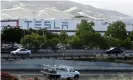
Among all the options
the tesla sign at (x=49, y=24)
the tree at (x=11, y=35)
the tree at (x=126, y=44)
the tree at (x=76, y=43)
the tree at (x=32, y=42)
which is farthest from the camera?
the tesla sign at (x=49, y=24)

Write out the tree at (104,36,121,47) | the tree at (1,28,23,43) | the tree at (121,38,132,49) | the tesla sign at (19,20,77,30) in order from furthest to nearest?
1. the tesla sign at (19,20,77,30)
2. the tree at (1,28,23,43)
3. the tree at (121,38,132,49)
4. the tree at (104,36,121,47)

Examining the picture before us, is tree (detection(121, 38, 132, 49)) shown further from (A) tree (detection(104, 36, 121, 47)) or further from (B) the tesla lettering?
(B) the tesla lettering

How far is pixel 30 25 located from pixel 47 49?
44386 millimetres

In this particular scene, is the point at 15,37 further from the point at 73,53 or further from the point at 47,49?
the point at 73,53

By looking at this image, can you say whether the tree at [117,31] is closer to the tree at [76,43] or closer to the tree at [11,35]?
the tree at [76,43]

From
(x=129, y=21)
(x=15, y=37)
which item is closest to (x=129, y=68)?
(x=15, y=37)

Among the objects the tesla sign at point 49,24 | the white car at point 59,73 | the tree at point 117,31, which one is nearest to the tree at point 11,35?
the tree at point 117,31

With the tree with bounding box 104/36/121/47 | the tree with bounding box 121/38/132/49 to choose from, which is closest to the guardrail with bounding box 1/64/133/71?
the tree with bounding box 104/36/121/47

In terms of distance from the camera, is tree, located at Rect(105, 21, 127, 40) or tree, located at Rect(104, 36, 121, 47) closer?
tree, located at Rect(104, 36, 121, 47)

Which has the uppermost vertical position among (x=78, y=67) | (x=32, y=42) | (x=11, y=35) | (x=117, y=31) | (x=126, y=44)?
(x=117, y=31)

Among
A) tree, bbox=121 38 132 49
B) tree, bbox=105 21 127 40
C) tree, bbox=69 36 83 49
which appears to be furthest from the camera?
tree, bbox=105 21 127 40

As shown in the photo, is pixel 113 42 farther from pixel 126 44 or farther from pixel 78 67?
pixel 78 67

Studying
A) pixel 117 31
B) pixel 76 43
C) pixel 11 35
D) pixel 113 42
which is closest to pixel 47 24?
pixel 117 31

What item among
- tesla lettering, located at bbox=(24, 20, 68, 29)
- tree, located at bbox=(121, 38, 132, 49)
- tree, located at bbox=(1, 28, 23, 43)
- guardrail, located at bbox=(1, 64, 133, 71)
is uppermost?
tesla lettering, located at bbox=(24, 20, 68, 29)
